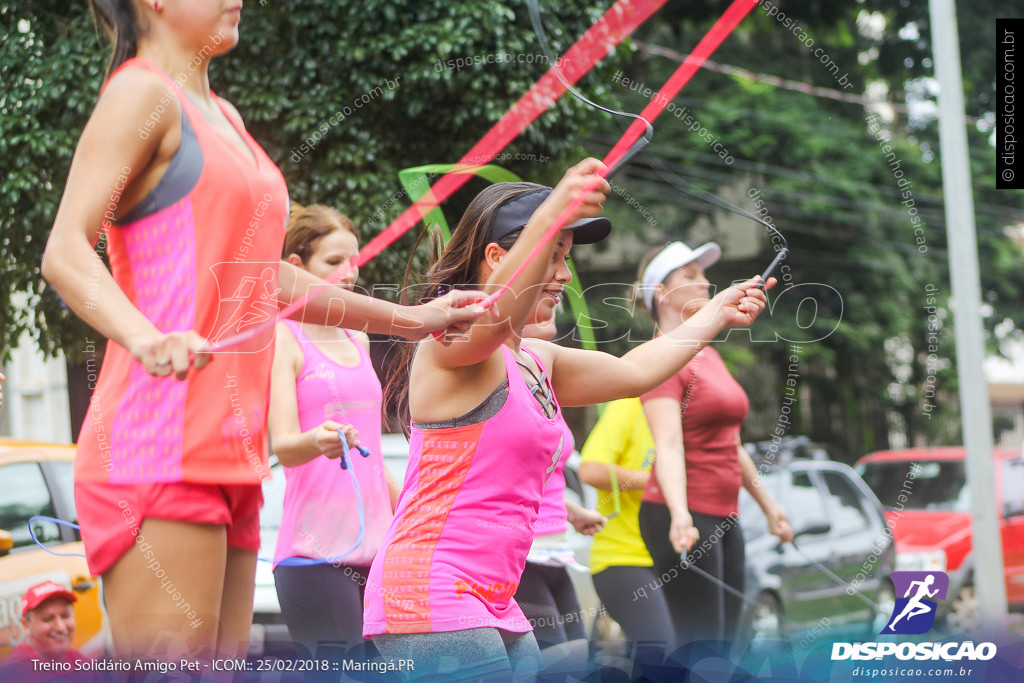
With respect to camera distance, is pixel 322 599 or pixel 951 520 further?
pixel 951 520

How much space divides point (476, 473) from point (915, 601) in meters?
1.23

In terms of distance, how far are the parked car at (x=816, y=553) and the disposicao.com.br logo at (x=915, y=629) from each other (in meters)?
4.34

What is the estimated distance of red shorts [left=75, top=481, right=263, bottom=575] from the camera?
4.94 ft

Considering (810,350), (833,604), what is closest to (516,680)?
(833,604)

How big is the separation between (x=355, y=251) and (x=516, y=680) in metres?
1.55

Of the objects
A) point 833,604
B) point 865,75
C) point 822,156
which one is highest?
point 865,75

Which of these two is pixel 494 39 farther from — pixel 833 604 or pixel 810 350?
pixel 810 350

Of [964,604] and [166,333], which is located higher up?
[166,333]

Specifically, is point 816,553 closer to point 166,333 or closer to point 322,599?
point 322,599

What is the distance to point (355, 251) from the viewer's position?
3113 millimetres

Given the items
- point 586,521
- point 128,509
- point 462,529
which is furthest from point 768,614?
point 128,509

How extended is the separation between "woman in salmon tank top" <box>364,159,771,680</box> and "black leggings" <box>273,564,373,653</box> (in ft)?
2.82

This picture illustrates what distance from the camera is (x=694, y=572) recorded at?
12.4ft

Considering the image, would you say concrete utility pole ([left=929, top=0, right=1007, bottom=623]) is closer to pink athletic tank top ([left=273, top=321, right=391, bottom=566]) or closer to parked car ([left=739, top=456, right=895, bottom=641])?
parked car ([left=739, top=456, right=895, bottom=641])
